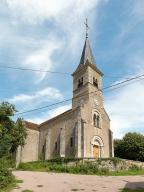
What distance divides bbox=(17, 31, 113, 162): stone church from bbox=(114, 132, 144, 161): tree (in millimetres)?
5919

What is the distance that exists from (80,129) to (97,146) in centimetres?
419

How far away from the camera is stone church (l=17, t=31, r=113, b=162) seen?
37.3 meters

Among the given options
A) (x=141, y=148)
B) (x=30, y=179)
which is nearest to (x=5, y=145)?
(x=30, y=179)

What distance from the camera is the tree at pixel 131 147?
146 feet

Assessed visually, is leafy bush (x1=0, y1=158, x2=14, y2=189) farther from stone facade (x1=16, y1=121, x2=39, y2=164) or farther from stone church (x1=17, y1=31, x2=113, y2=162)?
stone facade (x1=16, y1=121, x2=39, y2=164)

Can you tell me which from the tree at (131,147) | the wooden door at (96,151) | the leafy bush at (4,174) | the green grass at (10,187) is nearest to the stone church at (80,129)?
the wooden door at (96,151)

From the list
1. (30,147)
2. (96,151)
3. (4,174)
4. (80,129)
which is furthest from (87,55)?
(4,174)

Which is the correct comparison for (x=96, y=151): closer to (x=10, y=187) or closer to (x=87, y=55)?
(x=87, y=55)

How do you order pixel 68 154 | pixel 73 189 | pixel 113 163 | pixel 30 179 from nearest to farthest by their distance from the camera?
pixel 73 189 → pixel 30 179 → pixel 113 163 → pixel 68 154

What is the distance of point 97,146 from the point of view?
129 ft

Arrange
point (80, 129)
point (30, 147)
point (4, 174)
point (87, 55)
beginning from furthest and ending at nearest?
1. point (87, 55)
2. point (30, 147)
3. point (80, 129)
4. point (4, 174)

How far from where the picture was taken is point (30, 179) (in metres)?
18.7

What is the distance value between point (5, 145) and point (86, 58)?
101ft

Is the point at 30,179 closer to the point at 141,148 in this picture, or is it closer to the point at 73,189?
the point at 73,189
